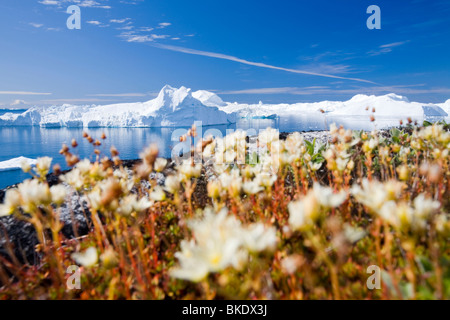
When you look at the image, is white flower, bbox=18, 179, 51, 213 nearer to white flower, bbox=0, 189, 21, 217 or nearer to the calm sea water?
white flower, bbox=0, 189, 21, 217

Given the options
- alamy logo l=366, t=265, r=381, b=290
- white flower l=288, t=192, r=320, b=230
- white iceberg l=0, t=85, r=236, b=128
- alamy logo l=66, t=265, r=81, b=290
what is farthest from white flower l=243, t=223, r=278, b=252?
white iceberg l=0, t=85, r=236, b=128

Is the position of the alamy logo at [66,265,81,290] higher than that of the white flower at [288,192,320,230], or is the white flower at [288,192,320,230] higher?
the white flower at [288,192,320,230]

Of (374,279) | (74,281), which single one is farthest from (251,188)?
(74,281)

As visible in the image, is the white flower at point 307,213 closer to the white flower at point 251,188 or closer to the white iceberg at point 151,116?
the white flower at point 251,188

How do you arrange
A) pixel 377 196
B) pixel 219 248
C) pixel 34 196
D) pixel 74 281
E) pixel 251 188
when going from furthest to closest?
1. pixel 74 281
2. pixel 251 188
3. pixel 34 196
4. pixel 377 196
5. pixel 219 248

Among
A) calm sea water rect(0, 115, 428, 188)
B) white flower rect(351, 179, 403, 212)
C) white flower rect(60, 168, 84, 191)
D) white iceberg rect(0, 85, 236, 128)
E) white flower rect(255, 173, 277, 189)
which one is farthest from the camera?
white iceberg rect(0, 85, 236, 128)

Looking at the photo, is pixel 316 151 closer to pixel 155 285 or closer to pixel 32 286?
pixel 155 285

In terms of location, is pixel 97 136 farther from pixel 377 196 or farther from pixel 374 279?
pixel 377 196

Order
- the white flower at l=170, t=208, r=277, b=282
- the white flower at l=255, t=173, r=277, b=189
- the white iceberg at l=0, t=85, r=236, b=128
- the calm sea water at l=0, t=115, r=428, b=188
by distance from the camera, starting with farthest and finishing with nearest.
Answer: the white iceberg at l=0, t=85, r=236, b=128
the calm sea water at l=0, t=115, r=428, b=188
the white flower at l=255, t=173, r=277, b=189
the white flower at l=170, t=208, r=277, b=282

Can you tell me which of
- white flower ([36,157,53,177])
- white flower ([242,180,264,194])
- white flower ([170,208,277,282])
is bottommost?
white flower ([170,208,277,282])

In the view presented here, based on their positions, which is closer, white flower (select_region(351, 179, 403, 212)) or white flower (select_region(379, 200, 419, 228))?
white flower (select_region(379, 200, 419, 228))

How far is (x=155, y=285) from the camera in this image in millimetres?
1696
